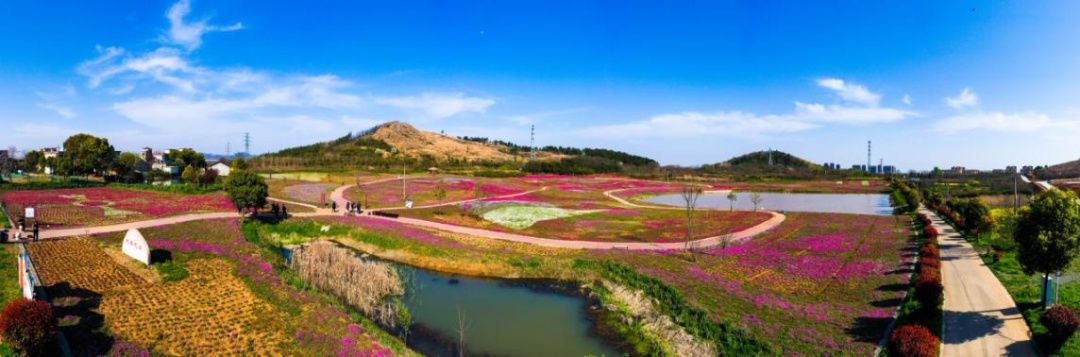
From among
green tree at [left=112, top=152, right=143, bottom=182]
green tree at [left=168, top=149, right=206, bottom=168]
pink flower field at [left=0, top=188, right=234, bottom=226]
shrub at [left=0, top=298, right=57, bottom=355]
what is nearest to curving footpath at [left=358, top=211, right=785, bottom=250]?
pink flower field at [left=0, top=188, right=234, bottom=226]

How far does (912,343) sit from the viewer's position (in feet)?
48.0

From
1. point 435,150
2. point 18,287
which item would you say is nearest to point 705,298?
point 18,287

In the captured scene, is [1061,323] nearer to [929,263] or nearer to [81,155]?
[929,263]

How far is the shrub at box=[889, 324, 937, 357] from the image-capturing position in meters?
14.4

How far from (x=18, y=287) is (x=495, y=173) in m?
91.9

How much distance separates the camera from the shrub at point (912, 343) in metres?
14.4

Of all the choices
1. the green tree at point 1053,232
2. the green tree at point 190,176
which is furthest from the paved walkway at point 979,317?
the green tree at point 190,176

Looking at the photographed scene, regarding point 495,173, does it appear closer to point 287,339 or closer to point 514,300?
point 514,300

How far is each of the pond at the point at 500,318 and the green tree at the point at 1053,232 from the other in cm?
A: 1768

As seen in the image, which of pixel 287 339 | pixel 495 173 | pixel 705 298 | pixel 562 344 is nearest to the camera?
pixel 287 339

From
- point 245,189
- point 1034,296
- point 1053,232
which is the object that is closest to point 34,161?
point 245,189

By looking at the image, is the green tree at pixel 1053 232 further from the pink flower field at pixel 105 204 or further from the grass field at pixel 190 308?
the pink flower field at pixel 105 204

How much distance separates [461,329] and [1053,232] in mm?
23686

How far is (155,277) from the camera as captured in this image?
76.5 ft
